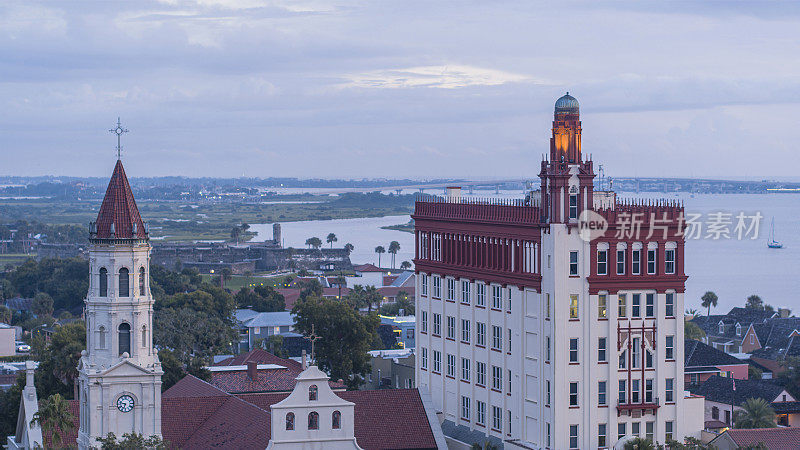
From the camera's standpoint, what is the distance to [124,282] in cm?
6128

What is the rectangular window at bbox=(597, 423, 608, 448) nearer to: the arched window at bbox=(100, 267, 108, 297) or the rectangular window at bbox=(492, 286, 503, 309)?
the rectangular window at bbox=(492, 286, 503, 309)

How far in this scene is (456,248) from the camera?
79.9m

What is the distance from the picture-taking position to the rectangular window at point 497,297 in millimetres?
74338

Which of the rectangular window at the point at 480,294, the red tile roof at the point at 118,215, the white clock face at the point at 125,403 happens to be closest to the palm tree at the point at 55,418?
the white clock face at the point at 125,403

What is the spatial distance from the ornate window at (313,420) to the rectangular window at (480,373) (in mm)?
14331

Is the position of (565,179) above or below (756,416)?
above

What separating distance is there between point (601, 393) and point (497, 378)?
692cm

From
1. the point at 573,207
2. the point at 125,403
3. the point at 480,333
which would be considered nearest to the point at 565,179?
the point at 573,207

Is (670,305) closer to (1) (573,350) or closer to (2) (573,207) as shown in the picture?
(1) (573,350)

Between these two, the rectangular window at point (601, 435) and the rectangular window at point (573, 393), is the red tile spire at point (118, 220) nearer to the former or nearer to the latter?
the rectangular window at point (573, 393)

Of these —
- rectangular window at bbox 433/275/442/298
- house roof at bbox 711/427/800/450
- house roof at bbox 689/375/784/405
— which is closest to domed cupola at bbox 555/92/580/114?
rectangular window at bbox 433/275/442/298

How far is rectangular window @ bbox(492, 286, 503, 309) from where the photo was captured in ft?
244

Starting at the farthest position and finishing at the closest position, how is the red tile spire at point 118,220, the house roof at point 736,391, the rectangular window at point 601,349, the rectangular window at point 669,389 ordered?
the house roof at point 736,391
the rectangular window at point 669,389
the rectangular window at point 601,349
the red tile spire at point 118,220

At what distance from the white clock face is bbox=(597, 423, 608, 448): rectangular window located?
79.6 ft
